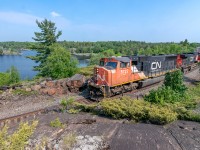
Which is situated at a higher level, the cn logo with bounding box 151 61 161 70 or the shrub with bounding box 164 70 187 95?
the cn logo with bounding box 151 61 161 70

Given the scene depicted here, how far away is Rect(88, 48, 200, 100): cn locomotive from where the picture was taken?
Result: 14.9 meters

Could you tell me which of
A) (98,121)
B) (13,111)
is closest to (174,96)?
(98,121)

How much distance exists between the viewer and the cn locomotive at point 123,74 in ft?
48.8

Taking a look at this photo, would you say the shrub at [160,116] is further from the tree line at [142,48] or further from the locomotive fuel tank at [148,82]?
the tree line at [142,48]

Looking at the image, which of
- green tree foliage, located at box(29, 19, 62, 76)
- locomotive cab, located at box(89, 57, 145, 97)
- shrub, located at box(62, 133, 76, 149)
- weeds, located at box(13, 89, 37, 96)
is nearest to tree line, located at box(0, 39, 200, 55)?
green tree foliage, located at box(29, 19, 62, 76)

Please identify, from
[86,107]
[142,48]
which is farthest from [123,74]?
[142,48]

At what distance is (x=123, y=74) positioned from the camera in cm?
1570

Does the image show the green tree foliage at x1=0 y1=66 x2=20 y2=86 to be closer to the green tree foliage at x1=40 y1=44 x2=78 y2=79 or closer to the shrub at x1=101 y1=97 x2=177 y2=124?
the green tree foliage at x1=40 y1=44 x2=78 y2=79

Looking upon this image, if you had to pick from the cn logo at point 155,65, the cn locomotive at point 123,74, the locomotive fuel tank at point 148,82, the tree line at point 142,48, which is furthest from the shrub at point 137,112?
the tree line at point 142,48

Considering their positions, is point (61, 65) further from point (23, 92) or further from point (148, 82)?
point (148, 82)

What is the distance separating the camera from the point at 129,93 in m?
16.7

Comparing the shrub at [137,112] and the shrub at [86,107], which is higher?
the shrub at [137,112]

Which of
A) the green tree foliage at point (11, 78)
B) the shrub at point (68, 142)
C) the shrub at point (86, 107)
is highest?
the shrub at point (68, 142)

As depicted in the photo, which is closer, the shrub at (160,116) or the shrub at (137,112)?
the shrub at (160,116)
